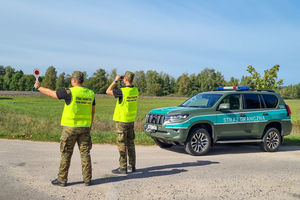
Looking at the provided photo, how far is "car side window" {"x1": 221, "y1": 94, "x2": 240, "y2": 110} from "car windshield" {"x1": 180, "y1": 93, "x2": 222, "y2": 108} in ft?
0.86

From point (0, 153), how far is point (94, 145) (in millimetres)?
2898

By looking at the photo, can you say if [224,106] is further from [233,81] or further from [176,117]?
[233,81]

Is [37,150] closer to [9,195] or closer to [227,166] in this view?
[9,195]

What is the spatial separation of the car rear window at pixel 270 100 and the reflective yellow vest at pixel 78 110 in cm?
679

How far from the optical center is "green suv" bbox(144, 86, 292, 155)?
866 cm

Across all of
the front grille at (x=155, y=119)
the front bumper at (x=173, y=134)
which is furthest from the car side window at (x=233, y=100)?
the front grille at (x=155, y=119)

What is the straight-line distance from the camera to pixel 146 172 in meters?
6.55

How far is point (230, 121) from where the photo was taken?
9.23m

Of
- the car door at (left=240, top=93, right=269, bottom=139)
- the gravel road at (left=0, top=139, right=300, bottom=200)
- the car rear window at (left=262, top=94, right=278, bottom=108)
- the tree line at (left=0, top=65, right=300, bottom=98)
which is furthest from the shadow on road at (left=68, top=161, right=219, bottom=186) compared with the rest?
the tree line at (left=0, top=65, right=300, bottom=98)

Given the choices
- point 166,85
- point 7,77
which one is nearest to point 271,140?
point 166,85

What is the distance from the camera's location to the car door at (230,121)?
9070mm

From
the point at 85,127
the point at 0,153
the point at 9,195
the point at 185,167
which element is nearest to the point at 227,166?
the point at 185,167

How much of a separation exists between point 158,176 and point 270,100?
18.9 feet

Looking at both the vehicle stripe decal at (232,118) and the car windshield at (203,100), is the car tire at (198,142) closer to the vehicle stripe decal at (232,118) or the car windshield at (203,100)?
the vehicle stripe decal at (232,118)
